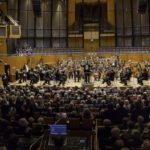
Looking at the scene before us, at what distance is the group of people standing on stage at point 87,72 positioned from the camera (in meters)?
19.9

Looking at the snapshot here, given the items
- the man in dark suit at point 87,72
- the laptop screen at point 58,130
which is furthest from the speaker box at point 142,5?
the laptop screen at point 58,130

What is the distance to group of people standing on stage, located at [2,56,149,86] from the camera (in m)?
19.9

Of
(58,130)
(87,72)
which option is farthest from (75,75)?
(58,130)

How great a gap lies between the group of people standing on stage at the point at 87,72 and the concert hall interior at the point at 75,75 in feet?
0.18

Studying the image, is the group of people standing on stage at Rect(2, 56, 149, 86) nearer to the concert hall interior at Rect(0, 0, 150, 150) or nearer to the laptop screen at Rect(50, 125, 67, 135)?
the concert hall interior at Rect(0, 0, 150, 150)

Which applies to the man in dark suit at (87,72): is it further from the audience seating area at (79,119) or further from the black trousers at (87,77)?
the audience seating area at (79,119)

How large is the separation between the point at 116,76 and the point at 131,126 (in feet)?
42.1

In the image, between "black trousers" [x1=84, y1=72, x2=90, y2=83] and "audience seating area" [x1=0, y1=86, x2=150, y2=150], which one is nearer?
"audience seating area" [x1=0, y1=86, x2=150, y2=150]

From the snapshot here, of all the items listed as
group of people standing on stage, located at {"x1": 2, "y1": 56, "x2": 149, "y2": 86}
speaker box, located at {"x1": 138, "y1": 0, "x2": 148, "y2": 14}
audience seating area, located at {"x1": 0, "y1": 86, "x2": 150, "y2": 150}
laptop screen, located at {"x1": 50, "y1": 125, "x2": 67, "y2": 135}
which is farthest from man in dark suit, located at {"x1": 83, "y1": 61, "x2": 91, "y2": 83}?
laptop screen, located at {"x1": 50, "y1": 125, "x2": 67, "y2": 135}

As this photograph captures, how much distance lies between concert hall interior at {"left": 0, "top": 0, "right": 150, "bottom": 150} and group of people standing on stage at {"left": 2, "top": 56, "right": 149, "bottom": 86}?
0.05m

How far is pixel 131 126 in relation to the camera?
8477 mm

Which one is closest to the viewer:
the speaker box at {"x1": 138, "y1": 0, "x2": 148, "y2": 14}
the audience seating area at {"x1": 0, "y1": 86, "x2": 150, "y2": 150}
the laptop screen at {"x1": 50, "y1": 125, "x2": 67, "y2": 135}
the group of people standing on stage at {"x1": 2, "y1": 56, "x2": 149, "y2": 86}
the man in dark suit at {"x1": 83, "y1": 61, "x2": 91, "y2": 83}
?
the audience seating area at {"x1": 0, "y1": 86, "x2": 150, "y2": 150}

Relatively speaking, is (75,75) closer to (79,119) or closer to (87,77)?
(87,77)

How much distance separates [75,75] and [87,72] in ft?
5.93
